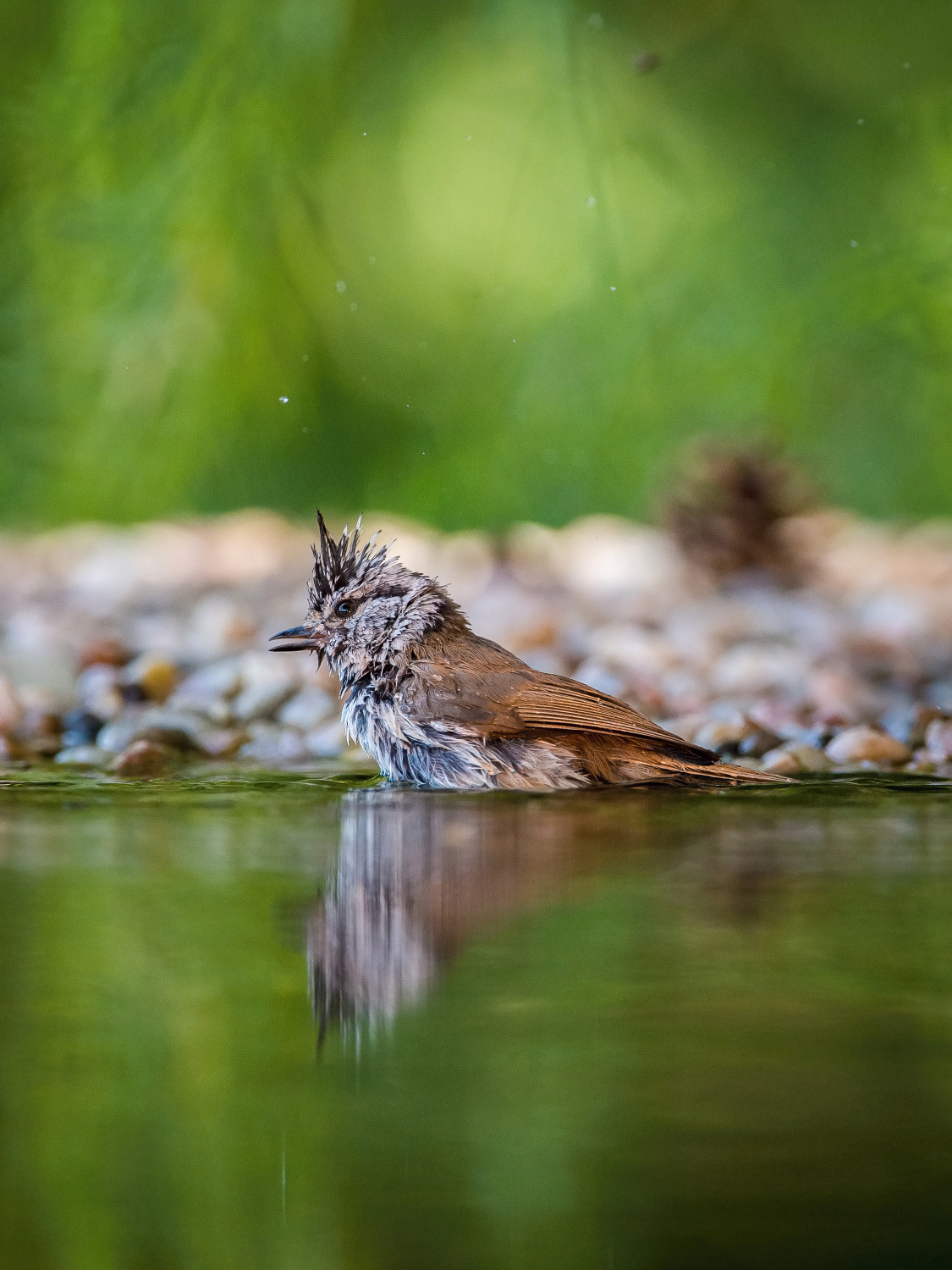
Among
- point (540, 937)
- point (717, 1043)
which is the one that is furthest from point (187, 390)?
point (717, 1043)

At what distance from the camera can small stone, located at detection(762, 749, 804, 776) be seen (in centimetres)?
371

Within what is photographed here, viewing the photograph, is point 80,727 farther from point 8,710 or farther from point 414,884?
point 414,884

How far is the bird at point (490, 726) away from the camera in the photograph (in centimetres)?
331

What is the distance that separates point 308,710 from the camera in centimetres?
444

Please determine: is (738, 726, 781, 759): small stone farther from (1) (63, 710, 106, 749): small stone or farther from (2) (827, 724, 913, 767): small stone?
(1) (63, 710, 106, 749): small stone

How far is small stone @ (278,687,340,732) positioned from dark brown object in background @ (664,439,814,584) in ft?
5.18

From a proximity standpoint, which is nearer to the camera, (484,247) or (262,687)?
(262,687)

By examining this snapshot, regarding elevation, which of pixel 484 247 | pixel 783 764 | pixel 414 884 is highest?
pixel 484 247

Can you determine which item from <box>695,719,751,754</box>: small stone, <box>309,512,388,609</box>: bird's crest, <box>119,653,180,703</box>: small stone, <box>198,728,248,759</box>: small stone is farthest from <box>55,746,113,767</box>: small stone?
<box>695,719,751,754</box>: small stone

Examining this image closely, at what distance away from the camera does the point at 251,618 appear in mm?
5270

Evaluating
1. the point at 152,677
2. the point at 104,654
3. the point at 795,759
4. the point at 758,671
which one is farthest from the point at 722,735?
the point at 104,654

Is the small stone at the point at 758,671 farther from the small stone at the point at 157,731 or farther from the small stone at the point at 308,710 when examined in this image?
the small stone at the point at 157,731

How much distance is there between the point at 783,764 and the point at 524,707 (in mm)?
773

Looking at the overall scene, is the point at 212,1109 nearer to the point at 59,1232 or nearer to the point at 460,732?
the point at 59,1232
